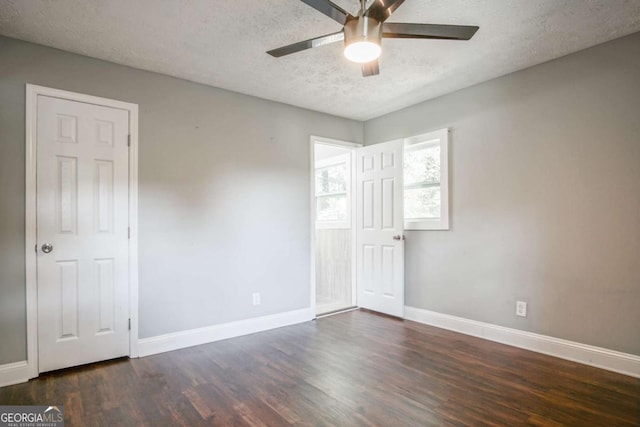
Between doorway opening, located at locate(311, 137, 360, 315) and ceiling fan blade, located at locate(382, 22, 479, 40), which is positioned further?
doorway opening, located at locate(311, 137, 360, 315)

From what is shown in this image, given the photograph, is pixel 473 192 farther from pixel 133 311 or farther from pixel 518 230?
pixel 133 311

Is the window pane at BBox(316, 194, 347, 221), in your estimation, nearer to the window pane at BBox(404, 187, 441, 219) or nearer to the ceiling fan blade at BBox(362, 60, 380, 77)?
the window pane at BBox(404, 187, 441, 219)

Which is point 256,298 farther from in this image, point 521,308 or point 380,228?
point 521,308

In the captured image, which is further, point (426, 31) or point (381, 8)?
point (426, 31)

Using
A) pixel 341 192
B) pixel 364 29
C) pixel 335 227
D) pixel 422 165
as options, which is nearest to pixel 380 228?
pixel 422 165

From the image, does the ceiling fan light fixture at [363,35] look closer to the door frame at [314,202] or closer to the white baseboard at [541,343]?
the door frame at [314,202]

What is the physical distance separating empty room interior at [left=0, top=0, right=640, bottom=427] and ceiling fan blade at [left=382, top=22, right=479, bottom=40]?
0.02 meters

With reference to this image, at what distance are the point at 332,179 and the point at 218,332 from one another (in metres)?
3.01

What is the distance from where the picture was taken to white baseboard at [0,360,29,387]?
2.54 meters

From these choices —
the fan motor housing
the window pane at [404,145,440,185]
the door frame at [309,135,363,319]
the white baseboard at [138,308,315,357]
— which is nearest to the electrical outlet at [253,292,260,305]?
the white baseboard at [138,308,315,357]

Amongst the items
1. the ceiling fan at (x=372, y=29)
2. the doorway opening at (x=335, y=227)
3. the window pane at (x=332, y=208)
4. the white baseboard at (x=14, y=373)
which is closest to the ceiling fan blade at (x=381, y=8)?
the ceiling fan at (x=372, y=29)

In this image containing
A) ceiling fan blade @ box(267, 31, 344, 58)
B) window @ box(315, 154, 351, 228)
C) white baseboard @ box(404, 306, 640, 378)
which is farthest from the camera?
window @ box(315, 154, 351, 228)

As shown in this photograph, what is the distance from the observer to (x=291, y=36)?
2.62 metres

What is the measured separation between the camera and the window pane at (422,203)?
401 cm
